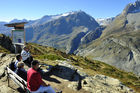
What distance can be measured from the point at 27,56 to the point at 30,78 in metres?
9.99

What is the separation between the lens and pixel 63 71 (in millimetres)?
20453

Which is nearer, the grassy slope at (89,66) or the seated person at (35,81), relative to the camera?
the seated person at (35,81)

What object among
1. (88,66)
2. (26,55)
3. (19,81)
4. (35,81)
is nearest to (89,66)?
(88,66)

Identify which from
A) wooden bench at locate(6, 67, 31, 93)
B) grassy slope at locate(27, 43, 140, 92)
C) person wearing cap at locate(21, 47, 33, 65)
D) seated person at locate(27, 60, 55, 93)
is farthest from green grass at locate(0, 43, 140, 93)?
seated person at locate(27, 60, 55, 93)

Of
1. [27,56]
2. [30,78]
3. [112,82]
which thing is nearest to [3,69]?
[27,56]

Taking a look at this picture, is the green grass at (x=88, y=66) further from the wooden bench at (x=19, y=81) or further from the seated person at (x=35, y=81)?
the seated person at (x=35, y=81)

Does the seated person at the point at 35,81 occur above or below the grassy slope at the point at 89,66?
above

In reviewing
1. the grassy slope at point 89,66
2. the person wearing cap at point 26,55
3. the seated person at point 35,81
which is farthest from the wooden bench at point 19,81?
the grassy slope at point 89,66

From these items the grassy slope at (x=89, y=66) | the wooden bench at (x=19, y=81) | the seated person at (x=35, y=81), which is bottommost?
the grassy slope at (x=89, y=66)

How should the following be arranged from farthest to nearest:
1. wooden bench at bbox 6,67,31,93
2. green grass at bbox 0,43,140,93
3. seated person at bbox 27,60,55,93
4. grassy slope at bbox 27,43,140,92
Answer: grassy slope at bbox 27,43,140,92 < green grass at bbox 0,43,140,93 < wooden bench at bbox 6,67,31,93 < seated person at bbox 27,60,55,93

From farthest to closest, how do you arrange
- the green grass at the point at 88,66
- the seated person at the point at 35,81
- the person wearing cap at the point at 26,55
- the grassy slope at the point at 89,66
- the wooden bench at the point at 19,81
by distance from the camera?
the grassy slope at the point at 89,66 → the green grass at the point at 88,66 → the person wearing cap at the point at 26,55 → the wooden bench at the point at 19,81 → the seated person at the point at 35,81

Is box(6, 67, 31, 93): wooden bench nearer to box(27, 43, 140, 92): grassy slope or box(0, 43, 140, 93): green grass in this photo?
box(0, 43, 140, 93): green grass

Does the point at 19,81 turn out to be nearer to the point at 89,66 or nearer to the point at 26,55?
the point at 26,55

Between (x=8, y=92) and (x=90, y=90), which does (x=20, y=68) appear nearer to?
(x=8, y=92)
